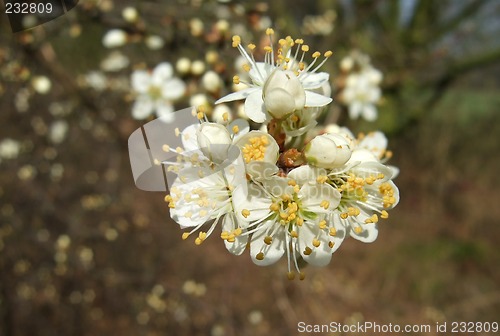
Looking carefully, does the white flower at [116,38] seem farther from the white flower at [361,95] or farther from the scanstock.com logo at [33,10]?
the white flower at [361,95]

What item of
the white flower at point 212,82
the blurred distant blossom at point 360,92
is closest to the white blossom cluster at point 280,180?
the white flower at point 212,82

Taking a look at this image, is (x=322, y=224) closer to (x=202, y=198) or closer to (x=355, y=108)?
(x=202, y=198)

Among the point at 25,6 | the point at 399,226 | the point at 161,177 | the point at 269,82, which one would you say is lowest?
the point at 399,226

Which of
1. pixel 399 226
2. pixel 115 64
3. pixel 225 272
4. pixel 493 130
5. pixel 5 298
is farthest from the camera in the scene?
pixel 493 130

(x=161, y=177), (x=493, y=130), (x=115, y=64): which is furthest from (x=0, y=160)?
(x=493, y=130)

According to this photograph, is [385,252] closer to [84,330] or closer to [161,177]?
[84,330]

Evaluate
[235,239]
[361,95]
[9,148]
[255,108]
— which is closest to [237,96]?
[255,108]

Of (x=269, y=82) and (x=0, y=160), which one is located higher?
(x=269, y=82)
